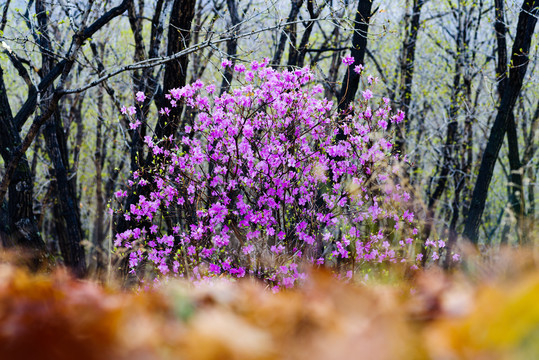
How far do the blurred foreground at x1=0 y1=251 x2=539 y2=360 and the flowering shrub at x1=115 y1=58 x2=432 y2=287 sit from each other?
3.82 meters

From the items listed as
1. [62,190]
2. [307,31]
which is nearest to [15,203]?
[62,190]

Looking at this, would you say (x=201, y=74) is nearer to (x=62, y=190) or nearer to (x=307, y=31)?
(x=307, y=31)

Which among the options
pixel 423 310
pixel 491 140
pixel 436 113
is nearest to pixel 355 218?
pixel 491 140

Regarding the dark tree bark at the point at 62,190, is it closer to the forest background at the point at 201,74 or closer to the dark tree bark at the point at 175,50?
the forest background at the point at 201,74

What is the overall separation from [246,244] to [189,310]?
433 centimetres

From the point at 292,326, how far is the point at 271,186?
4303mm

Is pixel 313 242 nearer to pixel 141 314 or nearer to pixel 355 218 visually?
pixel 355 218

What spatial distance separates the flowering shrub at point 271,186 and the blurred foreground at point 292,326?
3821 millimetres

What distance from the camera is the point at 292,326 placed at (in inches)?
41.6

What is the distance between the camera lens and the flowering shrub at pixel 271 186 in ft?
17.3

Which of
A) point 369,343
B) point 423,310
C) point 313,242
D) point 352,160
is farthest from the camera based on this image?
point 352,160

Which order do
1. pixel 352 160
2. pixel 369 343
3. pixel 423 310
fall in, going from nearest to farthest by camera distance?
1. pixel 369 343
2. pixel 423 310
3. pixel 352 160

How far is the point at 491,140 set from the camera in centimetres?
757

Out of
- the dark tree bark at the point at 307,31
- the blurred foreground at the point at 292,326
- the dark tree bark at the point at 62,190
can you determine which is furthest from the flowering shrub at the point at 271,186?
the dark tree bark at the point at 62,190
